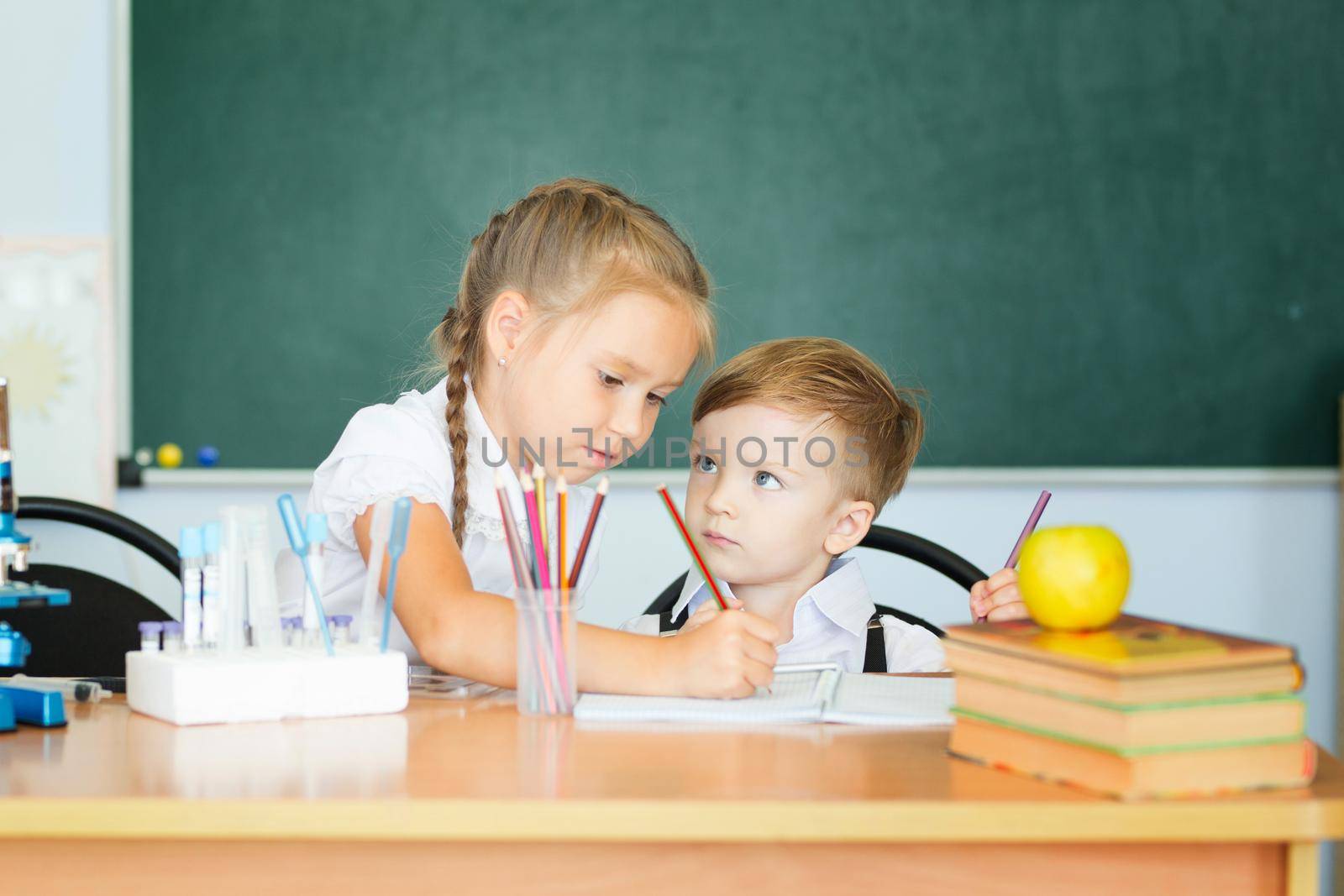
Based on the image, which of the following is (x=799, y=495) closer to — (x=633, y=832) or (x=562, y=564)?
(x=562, y=564)

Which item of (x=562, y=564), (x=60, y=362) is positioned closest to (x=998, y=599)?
(x=562, y=564)

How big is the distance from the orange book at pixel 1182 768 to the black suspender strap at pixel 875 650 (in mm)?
699

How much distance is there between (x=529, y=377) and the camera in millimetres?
1381

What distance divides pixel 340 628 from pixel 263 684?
0.11m

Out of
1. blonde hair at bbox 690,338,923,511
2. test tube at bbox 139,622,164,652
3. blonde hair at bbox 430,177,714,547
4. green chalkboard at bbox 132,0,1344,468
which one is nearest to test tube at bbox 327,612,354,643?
test tube at bbox 139,622,164,652

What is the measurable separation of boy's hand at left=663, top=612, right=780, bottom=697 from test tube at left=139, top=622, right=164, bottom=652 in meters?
0.38

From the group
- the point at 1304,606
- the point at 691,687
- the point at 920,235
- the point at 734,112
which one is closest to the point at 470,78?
the point at 734,112

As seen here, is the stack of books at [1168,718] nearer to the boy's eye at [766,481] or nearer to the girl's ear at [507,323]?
the boy's eye at [766,481]

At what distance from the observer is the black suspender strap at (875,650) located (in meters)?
1.42

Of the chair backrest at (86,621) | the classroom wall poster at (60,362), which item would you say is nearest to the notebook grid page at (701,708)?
the chair backrest at (86,621)

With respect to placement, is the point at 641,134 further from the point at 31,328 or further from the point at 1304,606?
the point at 1304,606

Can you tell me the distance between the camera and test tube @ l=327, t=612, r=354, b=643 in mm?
985

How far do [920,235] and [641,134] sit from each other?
58 centimetres

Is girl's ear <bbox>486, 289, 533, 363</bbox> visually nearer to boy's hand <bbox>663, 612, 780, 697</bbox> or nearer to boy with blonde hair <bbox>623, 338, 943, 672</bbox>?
boy with blonde hair <bbox>623, 338, 943, 672</bbox>
